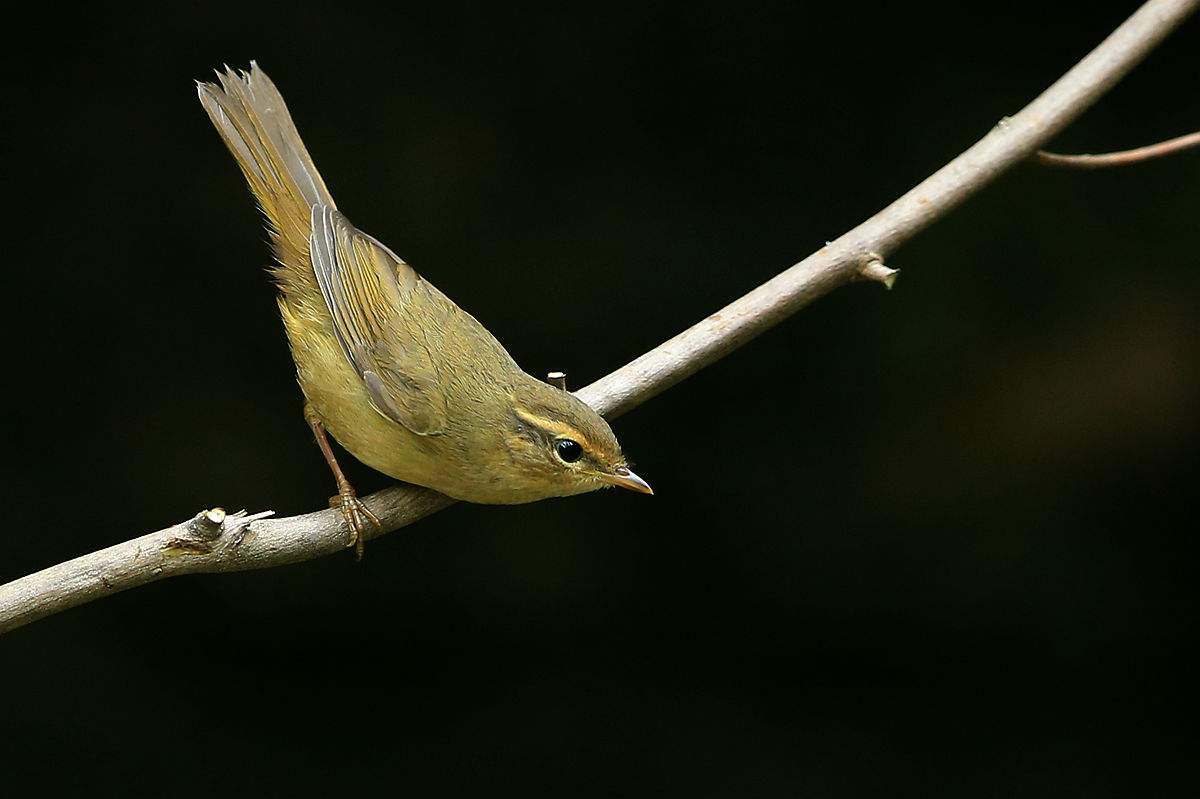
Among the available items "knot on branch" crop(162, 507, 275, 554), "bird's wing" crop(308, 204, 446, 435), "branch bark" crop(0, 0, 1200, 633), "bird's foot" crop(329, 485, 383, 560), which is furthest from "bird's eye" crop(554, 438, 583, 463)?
"knot on branch" crop(162, 507, 275, 554)

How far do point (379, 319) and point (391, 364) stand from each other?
0.59 feet

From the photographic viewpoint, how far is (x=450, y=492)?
309cm

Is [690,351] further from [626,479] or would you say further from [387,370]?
[387,370]

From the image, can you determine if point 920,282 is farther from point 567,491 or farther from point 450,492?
point 450,492

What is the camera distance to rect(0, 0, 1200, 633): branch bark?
246 centimetres

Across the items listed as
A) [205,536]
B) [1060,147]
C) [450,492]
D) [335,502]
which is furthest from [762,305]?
[1060,147]

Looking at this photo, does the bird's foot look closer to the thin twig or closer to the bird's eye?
the bird's eye

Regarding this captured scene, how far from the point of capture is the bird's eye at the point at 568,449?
308 cm

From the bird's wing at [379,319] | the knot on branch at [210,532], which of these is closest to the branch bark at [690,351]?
the knot on branch at [210,532]

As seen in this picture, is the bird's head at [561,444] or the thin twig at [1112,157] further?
the thin twig at [1112,157]

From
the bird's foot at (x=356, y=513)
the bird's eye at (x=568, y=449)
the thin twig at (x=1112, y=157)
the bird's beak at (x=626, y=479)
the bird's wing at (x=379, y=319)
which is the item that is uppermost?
the bird's wing at (x=379, y=319)

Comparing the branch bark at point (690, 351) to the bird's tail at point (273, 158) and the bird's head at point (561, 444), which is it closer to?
the bird's head at point (561, 444)

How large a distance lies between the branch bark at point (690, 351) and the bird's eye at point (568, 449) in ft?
0.39

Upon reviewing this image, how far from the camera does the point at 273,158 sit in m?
3.42
